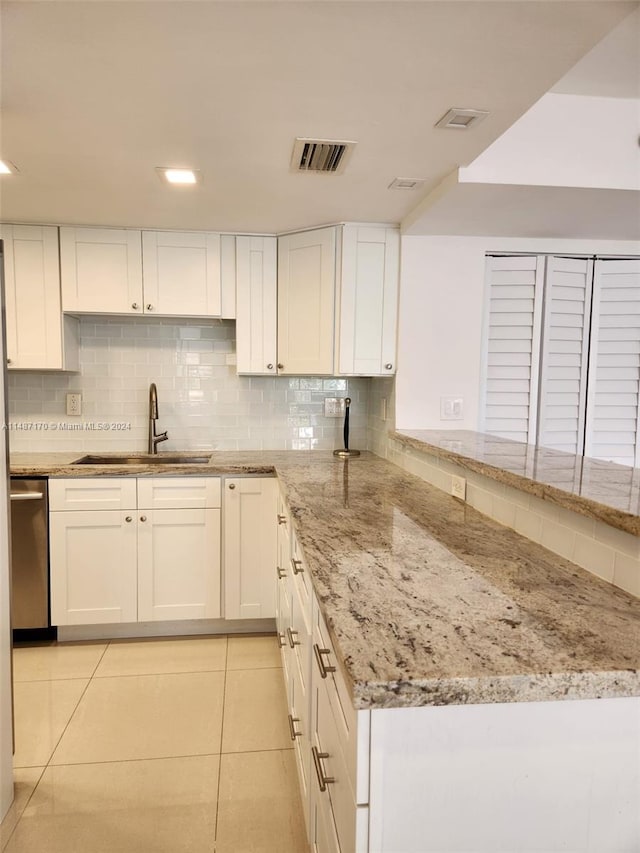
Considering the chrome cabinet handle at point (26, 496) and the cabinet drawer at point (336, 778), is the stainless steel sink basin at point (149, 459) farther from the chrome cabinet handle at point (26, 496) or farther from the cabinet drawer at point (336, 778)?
the cabinet drawer at point (336, 778)

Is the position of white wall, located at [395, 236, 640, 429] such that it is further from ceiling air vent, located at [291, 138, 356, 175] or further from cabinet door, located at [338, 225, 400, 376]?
ceiling air vent, located at [291, 138, 356, 175]

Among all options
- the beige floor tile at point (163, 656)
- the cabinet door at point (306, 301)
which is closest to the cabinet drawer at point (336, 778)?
the beige floor tile at point (163, 656)

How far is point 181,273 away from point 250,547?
156 cm

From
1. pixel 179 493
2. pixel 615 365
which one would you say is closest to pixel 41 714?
pixel 179 493

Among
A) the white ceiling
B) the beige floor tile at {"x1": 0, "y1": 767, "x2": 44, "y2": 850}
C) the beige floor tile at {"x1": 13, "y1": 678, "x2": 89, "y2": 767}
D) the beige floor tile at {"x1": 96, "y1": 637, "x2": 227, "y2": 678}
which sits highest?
the white ceiling

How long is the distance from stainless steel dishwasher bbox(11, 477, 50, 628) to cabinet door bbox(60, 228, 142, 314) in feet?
3.30

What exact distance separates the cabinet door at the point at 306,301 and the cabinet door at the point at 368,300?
0.07 meters

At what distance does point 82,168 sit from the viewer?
2.01 meters

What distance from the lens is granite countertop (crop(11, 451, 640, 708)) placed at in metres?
0.77

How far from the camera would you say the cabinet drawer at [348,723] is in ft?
2.59

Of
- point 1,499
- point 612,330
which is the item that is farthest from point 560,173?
point 1,499

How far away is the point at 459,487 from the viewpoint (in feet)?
6.40

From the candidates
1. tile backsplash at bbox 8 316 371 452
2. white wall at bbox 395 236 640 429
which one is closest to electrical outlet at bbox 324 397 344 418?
tile backsplash at bbox 8 316 371 452

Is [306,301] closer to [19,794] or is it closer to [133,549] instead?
[133,549]
